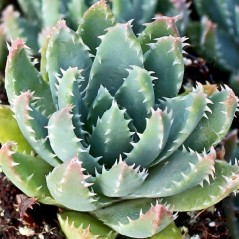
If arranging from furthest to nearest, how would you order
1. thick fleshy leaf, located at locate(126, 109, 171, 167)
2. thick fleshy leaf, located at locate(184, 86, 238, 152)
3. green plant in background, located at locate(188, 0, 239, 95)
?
1. green plant in background, located at locate(188, 0, 239, 95)
2. thick fleshy leaf, located at locate(184, 86, 238, 152)
3. thick fleshy leaf, located at locate(126, 109, 171, 167)

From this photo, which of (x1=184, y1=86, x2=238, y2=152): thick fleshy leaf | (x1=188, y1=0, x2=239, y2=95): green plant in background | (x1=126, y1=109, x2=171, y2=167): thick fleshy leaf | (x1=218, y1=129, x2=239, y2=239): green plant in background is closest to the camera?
(x1=126, y1=109, x2=171, y2=167): thick fleshy leaf

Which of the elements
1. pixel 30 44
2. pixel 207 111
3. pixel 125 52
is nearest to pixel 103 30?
pixel 125 52

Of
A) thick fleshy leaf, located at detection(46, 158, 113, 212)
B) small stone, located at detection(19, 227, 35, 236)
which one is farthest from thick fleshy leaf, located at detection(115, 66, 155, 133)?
small stone, located at detection(19, 227, 35, 236)

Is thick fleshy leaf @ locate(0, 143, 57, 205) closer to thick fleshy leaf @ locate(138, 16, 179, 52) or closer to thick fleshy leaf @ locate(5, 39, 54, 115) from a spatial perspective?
thick fleshy leaf @ locate(5, 39, 54, 115)

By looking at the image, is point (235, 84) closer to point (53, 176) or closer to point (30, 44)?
point (30, 44)

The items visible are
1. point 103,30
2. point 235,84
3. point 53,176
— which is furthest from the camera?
point 235,84

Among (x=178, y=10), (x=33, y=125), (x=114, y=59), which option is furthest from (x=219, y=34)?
(x=33, y=125)

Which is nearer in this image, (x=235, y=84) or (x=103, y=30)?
(x=103, y=30)
